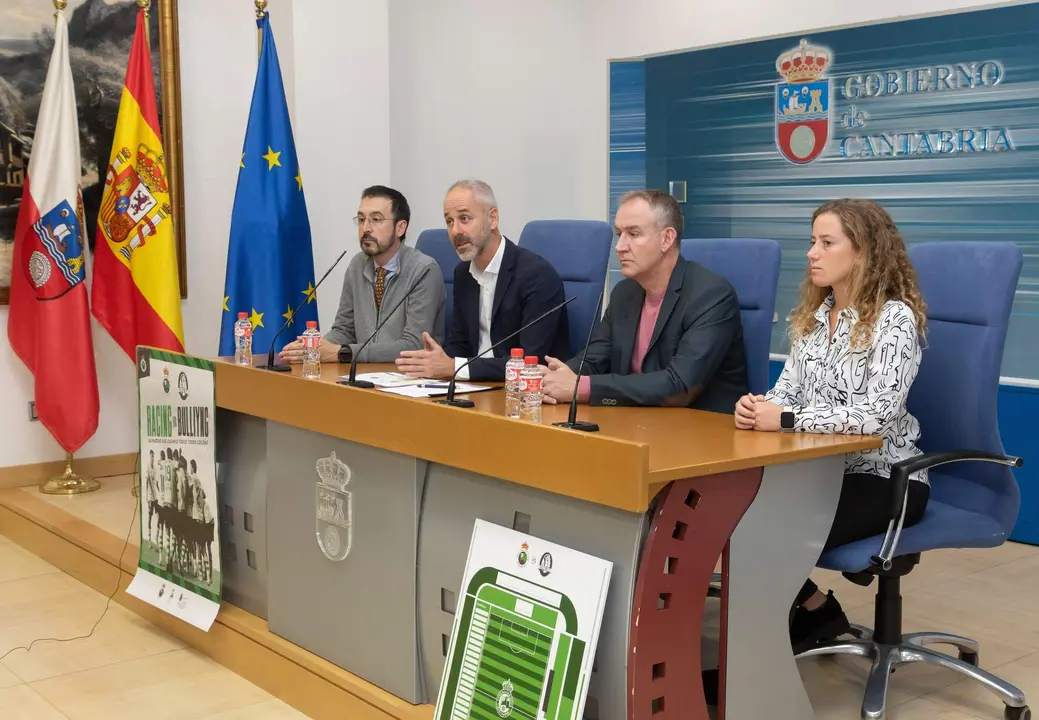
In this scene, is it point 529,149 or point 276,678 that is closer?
point 276,678

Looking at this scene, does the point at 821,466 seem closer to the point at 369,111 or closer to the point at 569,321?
the point at 569,321

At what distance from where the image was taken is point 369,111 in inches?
196

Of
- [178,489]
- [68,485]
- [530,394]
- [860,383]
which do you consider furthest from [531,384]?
[68,485]

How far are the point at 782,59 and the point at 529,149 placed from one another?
5.27 feet

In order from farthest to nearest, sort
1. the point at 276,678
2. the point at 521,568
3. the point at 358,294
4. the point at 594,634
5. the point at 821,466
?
the point at 358,294, the point at 276,678, the point at 821,466, the point at 521,568, the point at 594,634

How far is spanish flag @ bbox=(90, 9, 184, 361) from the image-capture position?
457 centimetres

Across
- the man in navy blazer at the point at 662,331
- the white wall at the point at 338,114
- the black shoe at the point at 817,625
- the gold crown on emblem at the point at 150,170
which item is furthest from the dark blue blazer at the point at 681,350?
the gold crown on emblem at the point at 150,170

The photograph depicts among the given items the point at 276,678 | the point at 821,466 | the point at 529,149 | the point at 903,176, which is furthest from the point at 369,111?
the point at 821,466

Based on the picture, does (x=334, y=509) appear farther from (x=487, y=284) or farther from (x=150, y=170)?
(x=150, y=170)

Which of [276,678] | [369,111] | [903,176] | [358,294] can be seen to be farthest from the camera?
[369,111]

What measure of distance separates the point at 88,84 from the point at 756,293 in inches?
128

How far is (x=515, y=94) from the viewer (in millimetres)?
5766

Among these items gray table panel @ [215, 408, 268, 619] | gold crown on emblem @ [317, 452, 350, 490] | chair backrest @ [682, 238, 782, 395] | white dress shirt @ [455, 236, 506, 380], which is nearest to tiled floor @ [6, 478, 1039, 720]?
gray table panel @ [215, 408, 268, 619]

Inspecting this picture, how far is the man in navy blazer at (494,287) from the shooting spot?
341cm
